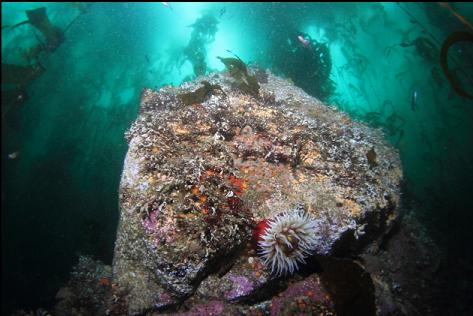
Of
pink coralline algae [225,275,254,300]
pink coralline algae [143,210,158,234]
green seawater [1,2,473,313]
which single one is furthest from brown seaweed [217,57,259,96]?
green seawater [1,2,473,313]

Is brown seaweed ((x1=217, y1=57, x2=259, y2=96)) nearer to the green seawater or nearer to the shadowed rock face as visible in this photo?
the shadowed rock face

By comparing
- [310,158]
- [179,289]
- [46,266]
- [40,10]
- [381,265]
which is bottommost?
[46,266]

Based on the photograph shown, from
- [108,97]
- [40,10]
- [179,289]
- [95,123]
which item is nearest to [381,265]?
[179,289]

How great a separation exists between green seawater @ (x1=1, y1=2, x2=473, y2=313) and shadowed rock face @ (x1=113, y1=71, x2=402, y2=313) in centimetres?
701

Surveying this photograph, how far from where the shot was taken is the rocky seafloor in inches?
135

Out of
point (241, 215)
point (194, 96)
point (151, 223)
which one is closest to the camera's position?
point (151, 223)

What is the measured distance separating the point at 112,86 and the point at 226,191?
57.6ft

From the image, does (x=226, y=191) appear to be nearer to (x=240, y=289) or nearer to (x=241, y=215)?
(x=241, y=215)

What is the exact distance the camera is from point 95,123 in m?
17.1

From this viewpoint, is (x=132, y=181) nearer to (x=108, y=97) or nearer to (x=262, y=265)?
(x=262, y=265)

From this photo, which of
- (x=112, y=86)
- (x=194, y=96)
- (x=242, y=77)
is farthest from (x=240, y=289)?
(x=112, y=86)

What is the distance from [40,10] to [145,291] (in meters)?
13.6

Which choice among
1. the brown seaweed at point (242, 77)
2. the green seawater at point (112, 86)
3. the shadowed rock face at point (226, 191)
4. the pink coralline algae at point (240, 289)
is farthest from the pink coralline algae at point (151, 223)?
the green seawater at point (112, 86)

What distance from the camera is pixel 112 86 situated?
18.7 metres
